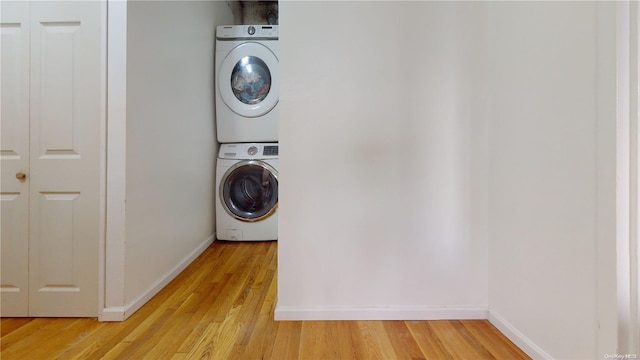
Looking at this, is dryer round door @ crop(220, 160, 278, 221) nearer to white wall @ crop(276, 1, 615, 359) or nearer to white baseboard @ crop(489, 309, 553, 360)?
white wall @ crop(276, 1, 615, 359)

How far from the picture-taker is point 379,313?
1.51 metres

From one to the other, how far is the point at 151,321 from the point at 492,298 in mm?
1696

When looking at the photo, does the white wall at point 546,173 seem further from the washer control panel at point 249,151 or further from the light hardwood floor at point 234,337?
the washer control panel at point 249,151

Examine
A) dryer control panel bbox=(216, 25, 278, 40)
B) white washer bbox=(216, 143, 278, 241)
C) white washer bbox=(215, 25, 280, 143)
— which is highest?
dryer control panel bbox=(216, 25, 278, 40)

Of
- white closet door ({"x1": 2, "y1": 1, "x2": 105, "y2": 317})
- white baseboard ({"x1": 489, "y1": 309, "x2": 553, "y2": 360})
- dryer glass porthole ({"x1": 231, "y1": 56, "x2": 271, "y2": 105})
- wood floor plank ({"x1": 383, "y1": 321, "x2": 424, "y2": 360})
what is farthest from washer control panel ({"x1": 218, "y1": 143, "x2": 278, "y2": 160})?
white baseboard ({"x1": 489, "y1": 309, "x2": 553, "y2": 360})

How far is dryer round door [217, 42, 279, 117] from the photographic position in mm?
2908

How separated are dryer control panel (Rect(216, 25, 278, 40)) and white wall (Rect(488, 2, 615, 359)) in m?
2.07

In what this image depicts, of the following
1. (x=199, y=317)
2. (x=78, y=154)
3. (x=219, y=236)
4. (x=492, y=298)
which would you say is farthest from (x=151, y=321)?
(x=492, y=298)

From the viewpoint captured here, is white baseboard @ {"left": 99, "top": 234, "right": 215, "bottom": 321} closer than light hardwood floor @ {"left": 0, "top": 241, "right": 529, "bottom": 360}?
No

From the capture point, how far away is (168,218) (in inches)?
80.0

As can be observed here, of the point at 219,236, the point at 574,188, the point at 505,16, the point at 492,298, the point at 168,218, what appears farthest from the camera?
the point at 219,236

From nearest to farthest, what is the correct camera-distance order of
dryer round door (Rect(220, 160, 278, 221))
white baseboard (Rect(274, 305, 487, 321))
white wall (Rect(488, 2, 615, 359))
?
white wall (Rect(488, 2, 615, 359))
white baseboard (Rect(274, 305, 487, 321))
dryer round door (Rect(220, 160, 278, 221))

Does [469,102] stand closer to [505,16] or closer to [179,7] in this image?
[505,16]

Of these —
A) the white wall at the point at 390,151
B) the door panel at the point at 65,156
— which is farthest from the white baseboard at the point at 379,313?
the door panel at the point at 65,156
